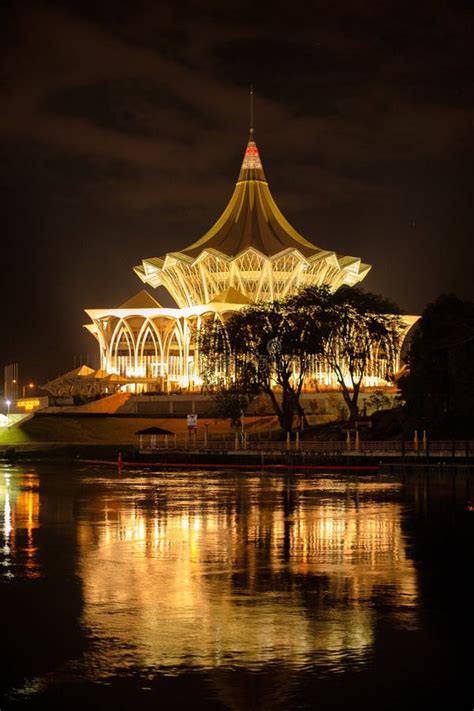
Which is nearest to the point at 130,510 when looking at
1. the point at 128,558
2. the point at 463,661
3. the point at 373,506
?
the point at 373,506

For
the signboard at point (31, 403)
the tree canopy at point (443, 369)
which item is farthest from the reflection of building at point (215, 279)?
the tree canopy at point (443, 369)

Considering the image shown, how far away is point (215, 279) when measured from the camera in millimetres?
112000

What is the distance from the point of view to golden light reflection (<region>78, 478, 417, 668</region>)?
13367 millimetres

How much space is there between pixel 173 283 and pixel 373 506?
288ft

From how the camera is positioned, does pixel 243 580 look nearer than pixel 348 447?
Yes

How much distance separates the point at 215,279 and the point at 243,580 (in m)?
94.6

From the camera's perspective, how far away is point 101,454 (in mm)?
65938

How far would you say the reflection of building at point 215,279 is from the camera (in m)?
108

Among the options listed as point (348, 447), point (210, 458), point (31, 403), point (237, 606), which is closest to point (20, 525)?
point (237, 606)

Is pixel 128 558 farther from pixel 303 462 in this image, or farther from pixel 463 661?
pixel 303 462

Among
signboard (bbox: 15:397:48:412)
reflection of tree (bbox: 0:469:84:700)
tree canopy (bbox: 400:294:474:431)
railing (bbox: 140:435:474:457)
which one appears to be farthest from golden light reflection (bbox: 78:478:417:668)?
signboard (bbox: 15:397:48:412)

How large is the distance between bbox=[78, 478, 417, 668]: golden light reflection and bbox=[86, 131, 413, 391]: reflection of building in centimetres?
7601

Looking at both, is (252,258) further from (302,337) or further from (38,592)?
(38,592)

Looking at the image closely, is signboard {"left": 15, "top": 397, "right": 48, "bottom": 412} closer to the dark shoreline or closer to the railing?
the dark shoreline
